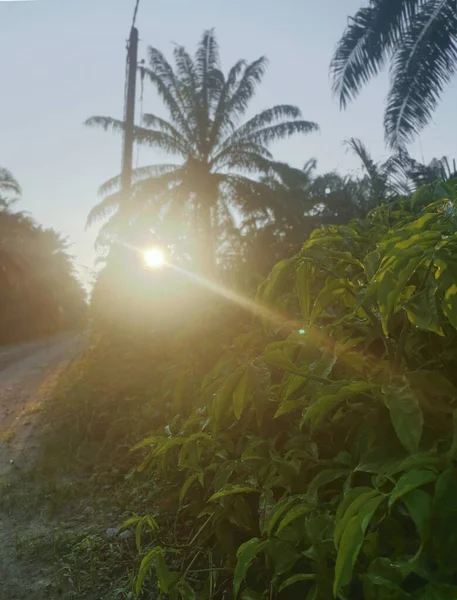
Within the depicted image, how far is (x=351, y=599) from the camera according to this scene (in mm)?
1322

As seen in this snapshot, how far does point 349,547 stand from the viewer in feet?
3.25

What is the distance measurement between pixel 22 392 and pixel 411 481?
25.5ft

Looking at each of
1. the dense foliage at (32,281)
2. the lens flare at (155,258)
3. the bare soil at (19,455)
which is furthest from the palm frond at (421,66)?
the dense foliage at (32,281)

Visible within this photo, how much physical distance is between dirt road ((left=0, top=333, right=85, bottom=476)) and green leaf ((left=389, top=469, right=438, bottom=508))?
11.6ft

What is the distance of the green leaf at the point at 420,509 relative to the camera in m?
1.02

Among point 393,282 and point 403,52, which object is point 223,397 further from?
point 403,52

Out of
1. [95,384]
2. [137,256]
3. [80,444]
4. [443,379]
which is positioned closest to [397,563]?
[443,379]

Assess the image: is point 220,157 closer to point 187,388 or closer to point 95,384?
point 95,384

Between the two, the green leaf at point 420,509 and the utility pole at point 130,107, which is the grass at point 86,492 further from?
the utility pole at point 130,107

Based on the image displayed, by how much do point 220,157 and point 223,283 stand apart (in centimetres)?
1680

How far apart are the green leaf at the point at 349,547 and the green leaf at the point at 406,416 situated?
183 mm

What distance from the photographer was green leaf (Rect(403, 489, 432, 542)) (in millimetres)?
1020

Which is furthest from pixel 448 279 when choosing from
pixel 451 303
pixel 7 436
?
pixel 7 436

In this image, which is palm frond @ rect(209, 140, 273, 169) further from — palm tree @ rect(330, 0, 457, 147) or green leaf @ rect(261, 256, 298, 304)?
green leaf @ rect(261, 256, 298, 304)
